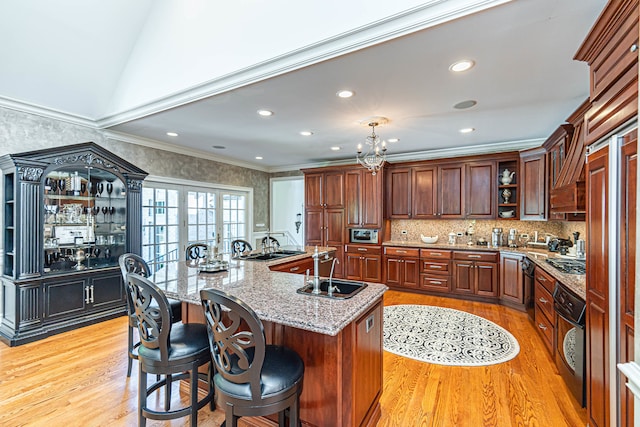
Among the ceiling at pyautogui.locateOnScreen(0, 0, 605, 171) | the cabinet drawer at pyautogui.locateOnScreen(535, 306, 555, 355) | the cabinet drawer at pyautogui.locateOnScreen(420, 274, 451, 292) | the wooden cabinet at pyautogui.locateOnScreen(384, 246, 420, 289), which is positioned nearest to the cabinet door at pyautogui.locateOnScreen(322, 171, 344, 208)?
the wooden cabinet at pyautogui.locateOnScreen(384, 246, 420, 289)

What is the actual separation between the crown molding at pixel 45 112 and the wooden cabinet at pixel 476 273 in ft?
19.2

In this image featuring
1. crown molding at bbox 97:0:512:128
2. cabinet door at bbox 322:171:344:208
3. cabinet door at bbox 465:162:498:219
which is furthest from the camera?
cabinet door at bbox 322:171:344:208

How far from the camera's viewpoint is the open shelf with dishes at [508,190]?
15.9 feet

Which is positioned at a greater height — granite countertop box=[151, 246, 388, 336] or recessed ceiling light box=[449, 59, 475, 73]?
recessed ceiling light box=[449, 59, 475, 73]

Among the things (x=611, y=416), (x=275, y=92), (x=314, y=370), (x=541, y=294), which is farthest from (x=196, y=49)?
(x=541, y=294)

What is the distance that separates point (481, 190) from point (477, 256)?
1.16 meters

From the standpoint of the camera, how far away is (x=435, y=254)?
5043 millimetres

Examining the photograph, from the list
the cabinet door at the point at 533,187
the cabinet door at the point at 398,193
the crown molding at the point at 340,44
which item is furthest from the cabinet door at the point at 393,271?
the crown molding at the point at 340,44

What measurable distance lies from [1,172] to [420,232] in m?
6.30

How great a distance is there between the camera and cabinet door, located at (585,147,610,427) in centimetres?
154

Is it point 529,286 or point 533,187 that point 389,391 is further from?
point 533,187

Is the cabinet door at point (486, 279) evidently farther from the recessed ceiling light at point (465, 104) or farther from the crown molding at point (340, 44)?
the crown molding at point (340, 44)

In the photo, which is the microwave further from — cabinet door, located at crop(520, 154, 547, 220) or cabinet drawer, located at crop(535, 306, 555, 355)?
cabinet drawer, located at crop(535, 306, 555, 355)

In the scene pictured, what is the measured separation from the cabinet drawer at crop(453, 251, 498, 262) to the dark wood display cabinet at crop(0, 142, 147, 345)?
505cm
